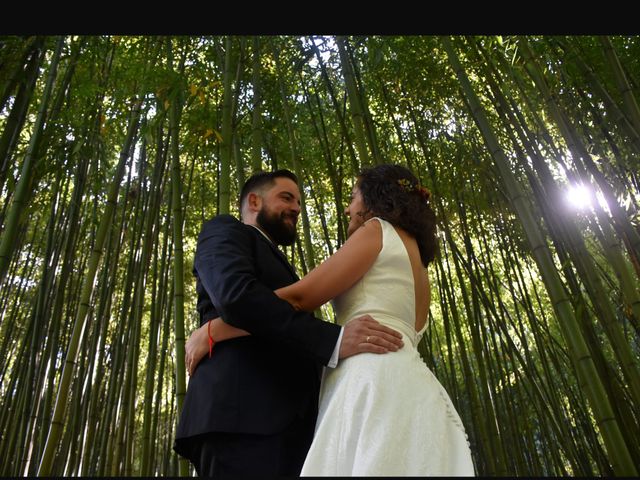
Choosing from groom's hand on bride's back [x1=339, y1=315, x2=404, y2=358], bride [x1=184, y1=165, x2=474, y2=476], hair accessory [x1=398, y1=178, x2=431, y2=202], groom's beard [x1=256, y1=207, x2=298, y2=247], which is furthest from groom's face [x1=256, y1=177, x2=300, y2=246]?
groom's hand on bride's back [x1=339, y1=315, x2=404, y2=358]

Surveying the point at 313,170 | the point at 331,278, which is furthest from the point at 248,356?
the point at 313,170

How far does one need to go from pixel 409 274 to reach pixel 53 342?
9.59 ft

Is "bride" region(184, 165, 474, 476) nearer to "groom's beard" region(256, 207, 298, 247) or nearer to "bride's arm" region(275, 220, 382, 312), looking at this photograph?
"bride's arm" region(275, 220, 382, 312)

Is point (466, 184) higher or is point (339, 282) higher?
point (466, 184)

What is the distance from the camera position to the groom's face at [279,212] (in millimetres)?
1540

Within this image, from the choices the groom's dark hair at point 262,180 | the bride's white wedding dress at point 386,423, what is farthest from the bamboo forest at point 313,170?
the bride's white wedding dress at point 386,423

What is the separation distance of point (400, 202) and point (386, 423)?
56cm

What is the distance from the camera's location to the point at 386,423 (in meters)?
1.04

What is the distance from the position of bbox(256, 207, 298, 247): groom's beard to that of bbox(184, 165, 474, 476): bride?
0.60ft

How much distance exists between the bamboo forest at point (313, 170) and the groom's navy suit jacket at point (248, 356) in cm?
80

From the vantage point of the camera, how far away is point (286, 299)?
47.8 inches

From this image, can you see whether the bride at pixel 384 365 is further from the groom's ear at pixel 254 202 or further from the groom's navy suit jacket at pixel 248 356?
the groom's ear at pixel 254 202
